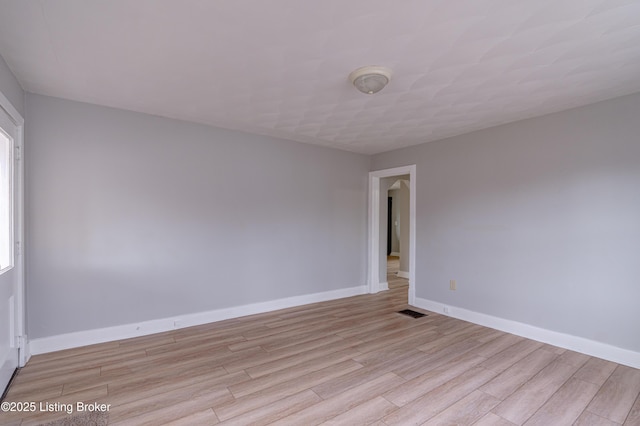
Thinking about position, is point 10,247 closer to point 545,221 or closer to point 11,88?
point 11,88

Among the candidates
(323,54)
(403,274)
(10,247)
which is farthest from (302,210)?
(403,274)

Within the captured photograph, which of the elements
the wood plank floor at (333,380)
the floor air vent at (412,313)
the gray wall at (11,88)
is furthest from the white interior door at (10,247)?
the floor air vent at (412,313)

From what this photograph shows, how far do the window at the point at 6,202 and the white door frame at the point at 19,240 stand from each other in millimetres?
70

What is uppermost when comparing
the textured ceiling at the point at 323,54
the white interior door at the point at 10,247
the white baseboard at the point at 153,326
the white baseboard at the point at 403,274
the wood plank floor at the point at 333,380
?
the textured ceiling at the point at 323,54

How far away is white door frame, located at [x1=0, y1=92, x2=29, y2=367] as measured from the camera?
8.21 feet

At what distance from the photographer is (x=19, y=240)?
2549 mm

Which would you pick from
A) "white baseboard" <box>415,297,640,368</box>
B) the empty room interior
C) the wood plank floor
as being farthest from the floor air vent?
the wood plank floor

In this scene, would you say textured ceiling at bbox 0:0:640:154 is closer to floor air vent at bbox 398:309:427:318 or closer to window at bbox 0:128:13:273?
window at bbox 0:128:13:273

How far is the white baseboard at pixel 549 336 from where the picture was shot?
2703 millimetres

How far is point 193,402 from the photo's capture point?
210 cm

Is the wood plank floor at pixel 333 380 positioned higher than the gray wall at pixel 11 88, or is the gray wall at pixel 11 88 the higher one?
the gray wall at pixel 11 88

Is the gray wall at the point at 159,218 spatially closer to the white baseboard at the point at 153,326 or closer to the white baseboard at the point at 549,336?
the white baseboard at the point at 153,326

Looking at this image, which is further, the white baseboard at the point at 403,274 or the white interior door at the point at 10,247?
the white baseboard at the point at 403,274

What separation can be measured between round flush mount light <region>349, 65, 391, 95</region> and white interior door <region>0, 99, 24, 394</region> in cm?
257
